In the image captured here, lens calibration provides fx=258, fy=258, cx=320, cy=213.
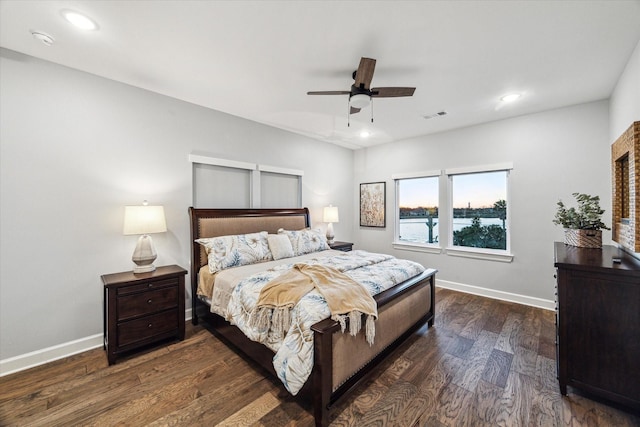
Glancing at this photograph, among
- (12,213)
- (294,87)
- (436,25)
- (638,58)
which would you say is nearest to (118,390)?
(12,213)

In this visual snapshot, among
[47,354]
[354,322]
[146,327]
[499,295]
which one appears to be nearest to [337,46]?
[354,322]

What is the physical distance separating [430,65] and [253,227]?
9.64 ft

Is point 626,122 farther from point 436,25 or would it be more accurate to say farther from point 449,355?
point 449,355

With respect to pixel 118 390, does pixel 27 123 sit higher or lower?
higher

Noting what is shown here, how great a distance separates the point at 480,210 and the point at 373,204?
1.98 metres

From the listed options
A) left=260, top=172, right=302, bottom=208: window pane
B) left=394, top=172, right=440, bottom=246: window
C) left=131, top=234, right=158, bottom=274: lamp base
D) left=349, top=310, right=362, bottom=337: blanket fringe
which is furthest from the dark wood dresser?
left=131, top=234, right=158, bottom=274: lamp base

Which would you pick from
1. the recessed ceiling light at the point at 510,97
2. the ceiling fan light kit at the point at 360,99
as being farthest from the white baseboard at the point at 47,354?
the recessed ceiling light at the point at 510,97

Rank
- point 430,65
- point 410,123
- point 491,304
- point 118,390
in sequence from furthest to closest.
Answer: point 410,123
point 491,304
point 430,65
point 118,390

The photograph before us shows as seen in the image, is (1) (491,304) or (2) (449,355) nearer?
(2) (449,355)

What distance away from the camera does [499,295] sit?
4.00 m

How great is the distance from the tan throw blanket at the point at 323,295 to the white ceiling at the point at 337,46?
1999 millimetres

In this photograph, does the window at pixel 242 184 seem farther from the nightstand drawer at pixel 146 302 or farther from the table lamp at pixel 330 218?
the nightstand drawer at pixel 146 302

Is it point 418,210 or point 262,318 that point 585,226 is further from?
point 262,318

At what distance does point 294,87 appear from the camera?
9.69ft
